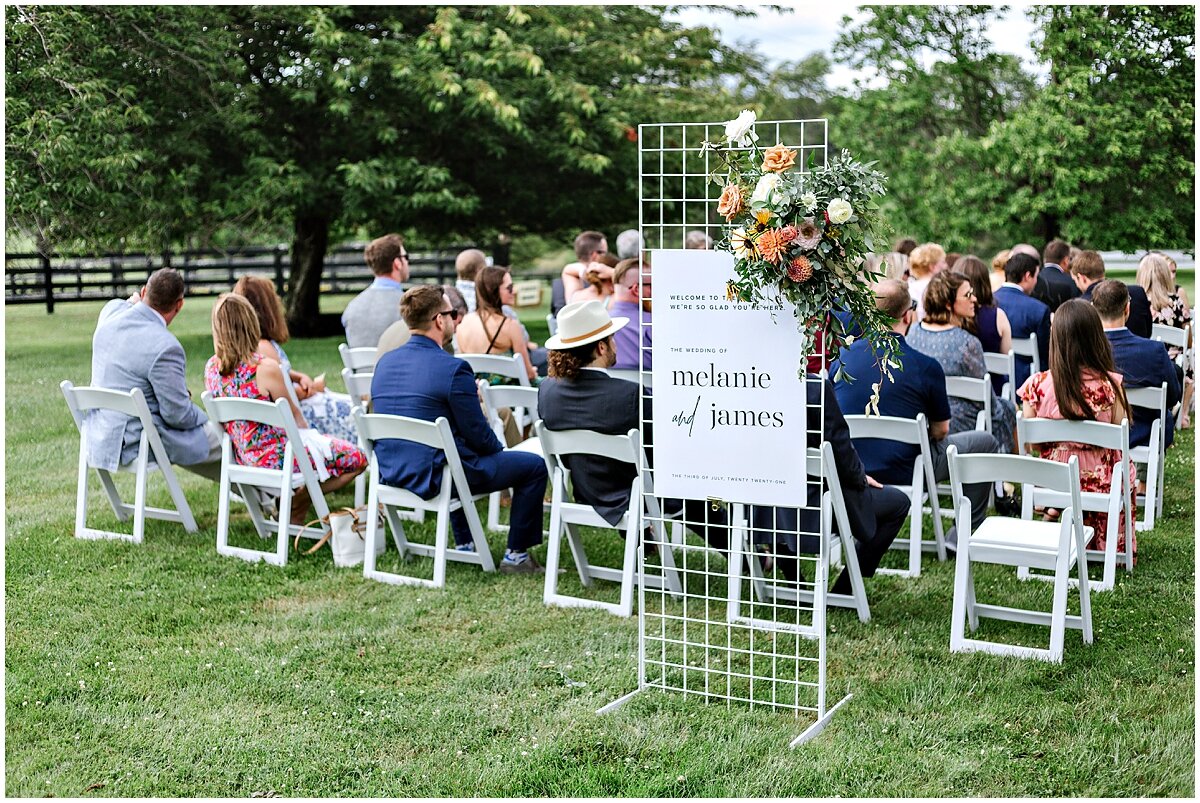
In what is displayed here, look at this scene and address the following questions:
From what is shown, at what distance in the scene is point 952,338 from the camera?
686 centimetres

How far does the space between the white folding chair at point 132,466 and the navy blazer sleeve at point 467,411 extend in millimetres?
1880

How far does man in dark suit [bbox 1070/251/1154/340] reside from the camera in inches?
351

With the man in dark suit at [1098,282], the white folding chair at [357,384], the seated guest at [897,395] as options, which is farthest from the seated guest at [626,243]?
the seated guest at [897,395]

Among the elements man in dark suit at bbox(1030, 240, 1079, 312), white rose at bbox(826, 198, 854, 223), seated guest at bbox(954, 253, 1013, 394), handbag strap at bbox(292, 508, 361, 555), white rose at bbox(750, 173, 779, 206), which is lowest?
handbag strap at bbox(292, 508, 361, 555)

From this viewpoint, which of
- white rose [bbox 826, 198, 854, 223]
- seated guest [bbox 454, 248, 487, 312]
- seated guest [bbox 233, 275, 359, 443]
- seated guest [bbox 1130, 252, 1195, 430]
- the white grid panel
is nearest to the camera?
white rose [bbox 826, 198, 854, 223]

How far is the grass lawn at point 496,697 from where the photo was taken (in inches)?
158

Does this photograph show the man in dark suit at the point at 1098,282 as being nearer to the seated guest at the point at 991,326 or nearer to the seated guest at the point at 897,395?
the seated guest at the point at 991,326

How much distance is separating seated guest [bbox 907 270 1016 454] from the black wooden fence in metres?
17.2

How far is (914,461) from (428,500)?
8.34ft

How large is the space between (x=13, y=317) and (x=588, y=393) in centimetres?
2060

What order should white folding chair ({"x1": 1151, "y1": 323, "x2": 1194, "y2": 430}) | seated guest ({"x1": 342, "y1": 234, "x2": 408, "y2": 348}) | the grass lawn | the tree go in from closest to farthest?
the grass lawn, seated guest ({"x1": 342, "y1": 234, "x2": 408, "y2": 348}), white folding chair ({"x1": 1151, "y1": 323, "x2": 1194, "y2": 430}), the tree

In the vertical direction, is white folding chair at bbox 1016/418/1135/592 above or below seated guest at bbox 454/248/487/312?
below

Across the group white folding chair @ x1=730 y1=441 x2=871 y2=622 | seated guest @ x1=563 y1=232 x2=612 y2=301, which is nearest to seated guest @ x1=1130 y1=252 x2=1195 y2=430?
seated guest @ x1=563 y1=232 x2=612 y2=301

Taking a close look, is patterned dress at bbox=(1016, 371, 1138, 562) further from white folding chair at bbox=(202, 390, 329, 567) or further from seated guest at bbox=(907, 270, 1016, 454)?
white folding chair at bbox=(202, 390, 329, 567)
